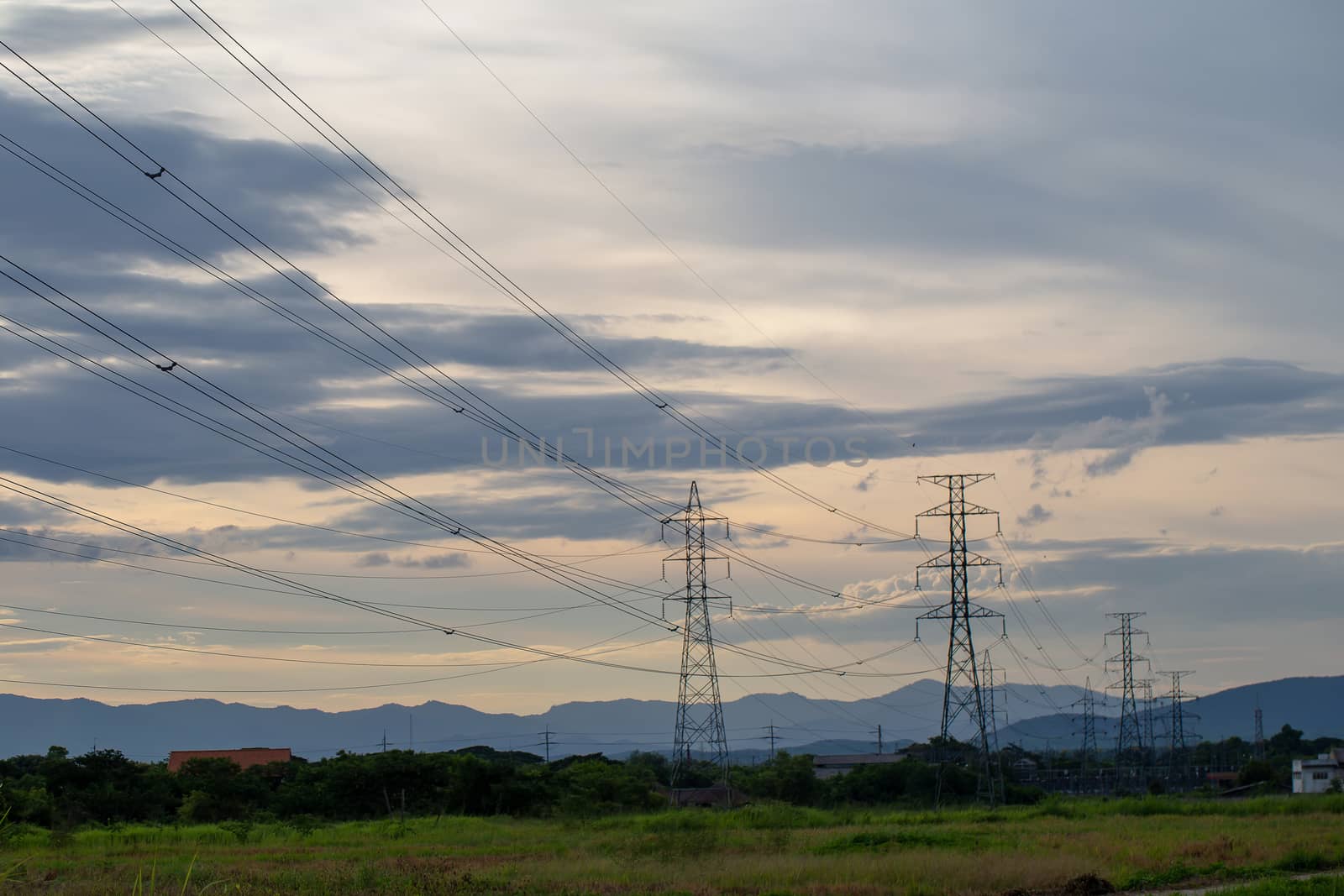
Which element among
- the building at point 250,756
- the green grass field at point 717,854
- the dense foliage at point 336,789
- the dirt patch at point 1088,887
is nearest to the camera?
the dirt patch at point 1088,887

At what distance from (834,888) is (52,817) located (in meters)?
54.9

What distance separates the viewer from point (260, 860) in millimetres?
51094

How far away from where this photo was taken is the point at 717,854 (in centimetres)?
5228

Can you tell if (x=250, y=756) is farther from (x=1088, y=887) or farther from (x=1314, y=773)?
(x=1088, y=887)

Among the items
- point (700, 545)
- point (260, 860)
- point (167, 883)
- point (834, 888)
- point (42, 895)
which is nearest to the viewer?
point (42, 895)

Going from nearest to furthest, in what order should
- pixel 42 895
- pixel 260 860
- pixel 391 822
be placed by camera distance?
pixel 42 895
pixel 260 860
pixel 391 822

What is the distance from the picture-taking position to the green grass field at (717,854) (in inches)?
1521

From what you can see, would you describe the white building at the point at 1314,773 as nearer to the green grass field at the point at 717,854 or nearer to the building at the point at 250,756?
the green grass field at the point at 717,854

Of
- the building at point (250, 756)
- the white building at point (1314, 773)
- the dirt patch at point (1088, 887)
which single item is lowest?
the white building at point (1314, 773)

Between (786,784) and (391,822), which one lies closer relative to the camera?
(391,822)

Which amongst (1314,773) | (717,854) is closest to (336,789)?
(717,854)

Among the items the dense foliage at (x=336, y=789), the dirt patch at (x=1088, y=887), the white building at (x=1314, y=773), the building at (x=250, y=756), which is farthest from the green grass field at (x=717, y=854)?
the white building at (x=1314, y=773)

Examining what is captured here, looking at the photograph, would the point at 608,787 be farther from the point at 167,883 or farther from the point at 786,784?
the point at 167,883

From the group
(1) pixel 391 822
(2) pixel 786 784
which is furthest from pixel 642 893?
(2) pixel 786 784
